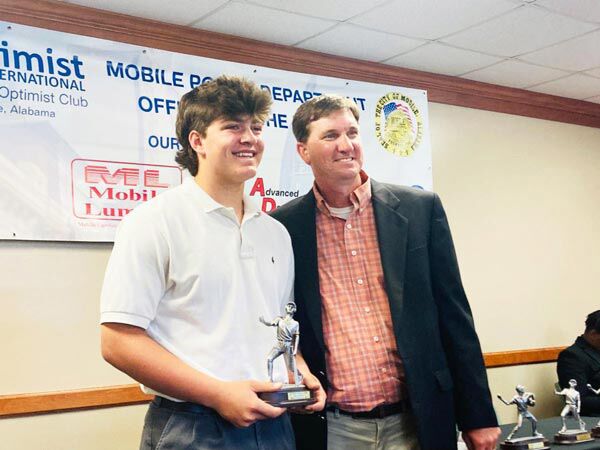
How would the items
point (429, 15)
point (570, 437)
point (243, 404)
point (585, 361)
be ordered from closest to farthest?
1. point (243, 404)
2. point (570, 437)
3. point (429, 15)
4. point (585, 361)

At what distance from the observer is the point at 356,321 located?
7.60 feet

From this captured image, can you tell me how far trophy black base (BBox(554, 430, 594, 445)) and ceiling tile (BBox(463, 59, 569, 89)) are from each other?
257cm

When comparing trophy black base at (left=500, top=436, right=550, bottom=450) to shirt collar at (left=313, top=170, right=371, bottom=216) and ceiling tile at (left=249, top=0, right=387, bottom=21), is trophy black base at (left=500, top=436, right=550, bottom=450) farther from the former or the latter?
ceiling tile at (left=249, top=0, right=387, bottom=21)

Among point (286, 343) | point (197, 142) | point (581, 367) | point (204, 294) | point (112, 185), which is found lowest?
point (581, 367)

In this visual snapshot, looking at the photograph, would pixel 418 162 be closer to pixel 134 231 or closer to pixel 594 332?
pixel 594 332

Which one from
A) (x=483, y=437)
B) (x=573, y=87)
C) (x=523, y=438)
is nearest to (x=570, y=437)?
(x=523, y=438)

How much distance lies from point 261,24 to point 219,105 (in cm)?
257

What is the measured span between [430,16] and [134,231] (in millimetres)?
2993

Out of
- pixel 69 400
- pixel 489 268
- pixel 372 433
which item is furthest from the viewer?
pixel 489 268

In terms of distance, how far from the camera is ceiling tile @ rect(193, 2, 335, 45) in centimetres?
418

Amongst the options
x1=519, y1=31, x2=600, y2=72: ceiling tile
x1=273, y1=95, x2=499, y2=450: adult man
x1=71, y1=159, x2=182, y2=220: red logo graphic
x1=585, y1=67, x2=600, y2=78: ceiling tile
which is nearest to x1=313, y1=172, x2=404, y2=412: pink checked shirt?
x1=273, y1=95, x2=499, y2=450: adult man

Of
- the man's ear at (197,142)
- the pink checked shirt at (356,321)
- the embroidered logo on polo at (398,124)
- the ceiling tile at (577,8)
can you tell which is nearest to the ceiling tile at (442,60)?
the embroidered logo on polo at (398,124)

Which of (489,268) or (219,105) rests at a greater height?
(219,105)

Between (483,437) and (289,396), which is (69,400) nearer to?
(483,437)
